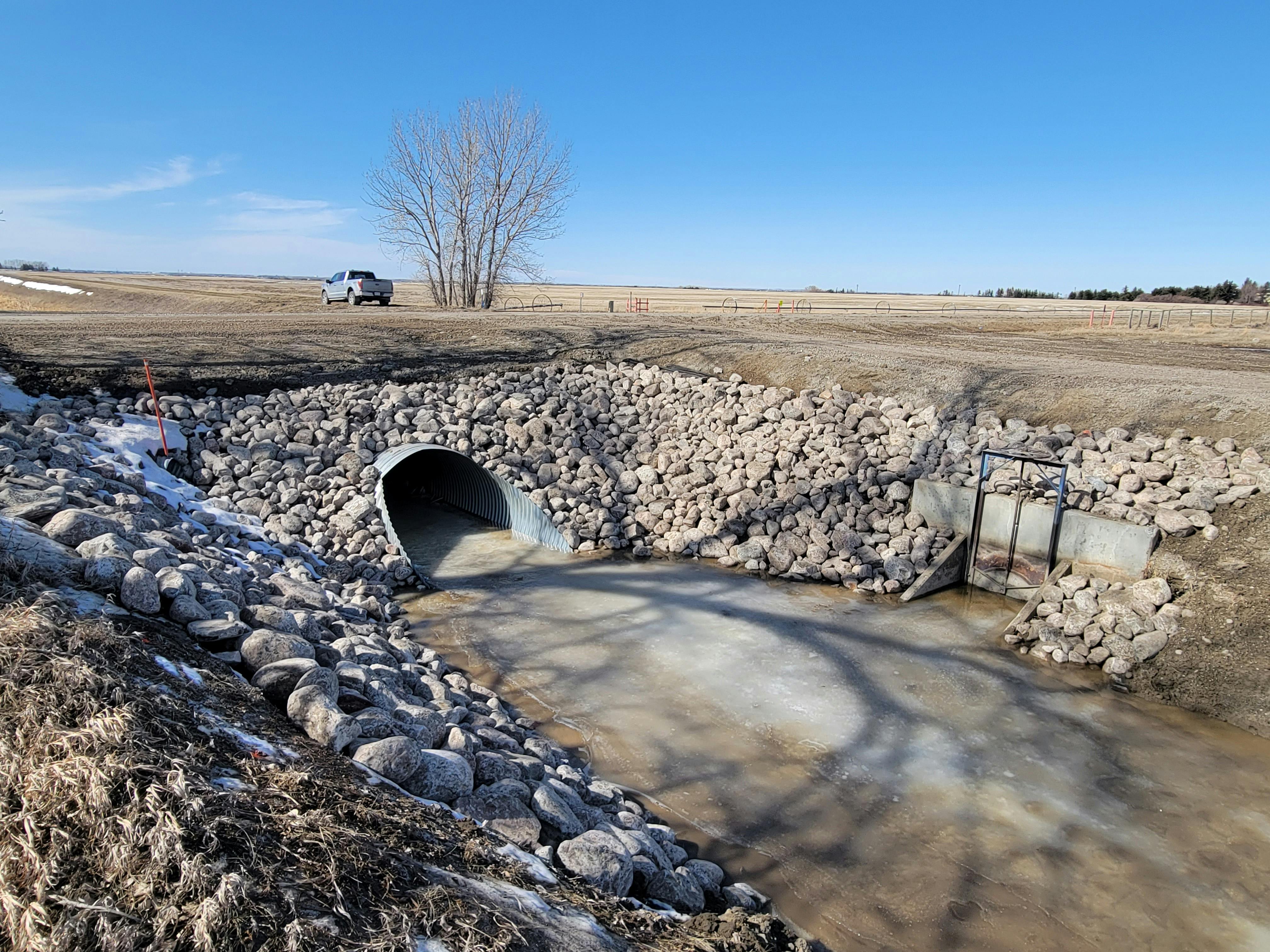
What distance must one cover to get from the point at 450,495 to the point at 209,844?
36.9 feet

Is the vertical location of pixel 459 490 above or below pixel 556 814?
below

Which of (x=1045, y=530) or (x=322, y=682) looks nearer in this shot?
(x=322, y=682)

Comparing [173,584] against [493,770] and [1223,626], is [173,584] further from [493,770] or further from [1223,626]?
[1223,626]

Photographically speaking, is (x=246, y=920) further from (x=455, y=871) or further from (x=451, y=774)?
(x=451, y=774)

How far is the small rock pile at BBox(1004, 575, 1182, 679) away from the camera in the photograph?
303 inches

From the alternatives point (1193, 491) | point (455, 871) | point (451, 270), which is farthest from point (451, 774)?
point (451, 270)

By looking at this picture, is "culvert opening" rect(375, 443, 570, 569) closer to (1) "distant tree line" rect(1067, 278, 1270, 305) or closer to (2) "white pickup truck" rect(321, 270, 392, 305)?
(2) "white pickup truck" rect(321, 270, 392, 305)

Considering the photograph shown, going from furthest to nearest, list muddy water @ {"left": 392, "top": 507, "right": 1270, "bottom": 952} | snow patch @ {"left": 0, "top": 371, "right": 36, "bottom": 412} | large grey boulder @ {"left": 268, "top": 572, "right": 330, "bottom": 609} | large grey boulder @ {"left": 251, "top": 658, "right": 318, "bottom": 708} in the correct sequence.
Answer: snow patch @ {"left": 0, "top": 371, "right": 36, "bottom": 412} < large grey boulder @ {"left": 268, "top": 572, "right": 330, "bottom": 609} < muddy water @ {"left": 392, "top": 507, "right": 1270, "bottom": 952} < large grey boulder @ {"left": 251, "top": 658, "right": 318, "bottom": 708}

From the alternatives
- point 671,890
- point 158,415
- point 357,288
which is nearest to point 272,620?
point 671,890

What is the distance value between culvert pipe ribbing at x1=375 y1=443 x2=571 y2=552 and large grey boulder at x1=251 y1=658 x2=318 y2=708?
579 centimetres

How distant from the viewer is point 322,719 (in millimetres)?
3781

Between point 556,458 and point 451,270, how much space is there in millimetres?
22304

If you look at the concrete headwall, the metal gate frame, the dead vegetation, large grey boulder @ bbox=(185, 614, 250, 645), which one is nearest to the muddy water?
the metal gate frame

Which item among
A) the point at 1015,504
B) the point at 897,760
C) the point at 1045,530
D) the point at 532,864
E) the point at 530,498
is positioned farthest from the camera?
the point at 530,498
